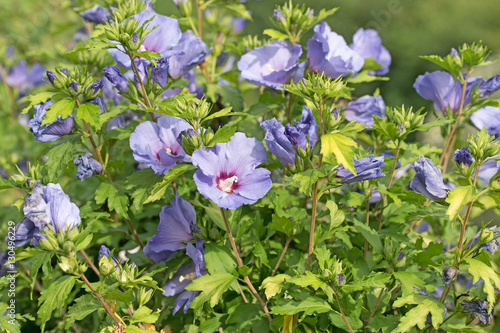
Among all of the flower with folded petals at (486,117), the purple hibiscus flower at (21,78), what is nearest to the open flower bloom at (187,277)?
the flower with folded petals at (486,117)

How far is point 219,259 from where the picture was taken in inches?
55.9

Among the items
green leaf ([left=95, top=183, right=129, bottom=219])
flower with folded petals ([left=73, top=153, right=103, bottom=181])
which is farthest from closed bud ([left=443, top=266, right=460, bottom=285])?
flower with folded petals ([left=73, top=153, right=103, bottom=181])

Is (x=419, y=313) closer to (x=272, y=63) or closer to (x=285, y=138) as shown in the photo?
(x=285, y=138)

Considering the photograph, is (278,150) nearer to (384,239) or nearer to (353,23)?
(384,239)

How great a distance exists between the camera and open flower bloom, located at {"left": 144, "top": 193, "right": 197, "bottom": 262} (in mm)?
1467

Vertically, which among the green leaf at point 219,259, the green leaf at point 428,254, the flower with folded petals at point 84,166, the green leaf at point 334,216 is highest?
the flower with folded petals at point 84,166

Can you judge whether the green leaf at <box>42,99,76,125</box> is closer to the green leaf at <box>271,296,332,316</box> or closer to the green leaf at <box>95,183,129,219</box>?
the green leaf at <box>95,183,129,219</box>

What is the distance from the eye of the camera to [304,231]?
1665 millimetres

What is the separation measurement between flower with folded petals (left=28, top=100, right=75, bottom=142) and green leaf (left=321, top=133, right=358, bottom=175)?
90cm

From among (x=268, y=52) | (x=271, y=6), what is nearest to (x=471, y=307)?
(x=268, y=52)

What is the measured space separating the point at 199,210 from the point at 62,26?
1934 millimetres

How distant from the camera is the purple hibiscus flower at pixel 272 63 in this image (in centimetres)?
170

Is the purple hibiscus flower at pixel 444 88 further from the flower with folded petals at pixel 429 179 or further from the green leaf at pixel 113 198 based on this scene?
the green leaf at pixel 113 198

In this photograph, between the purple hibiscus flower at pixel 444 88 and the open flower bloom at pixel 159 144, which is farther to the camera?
the purple hibiscus flower at pixel 444 88
